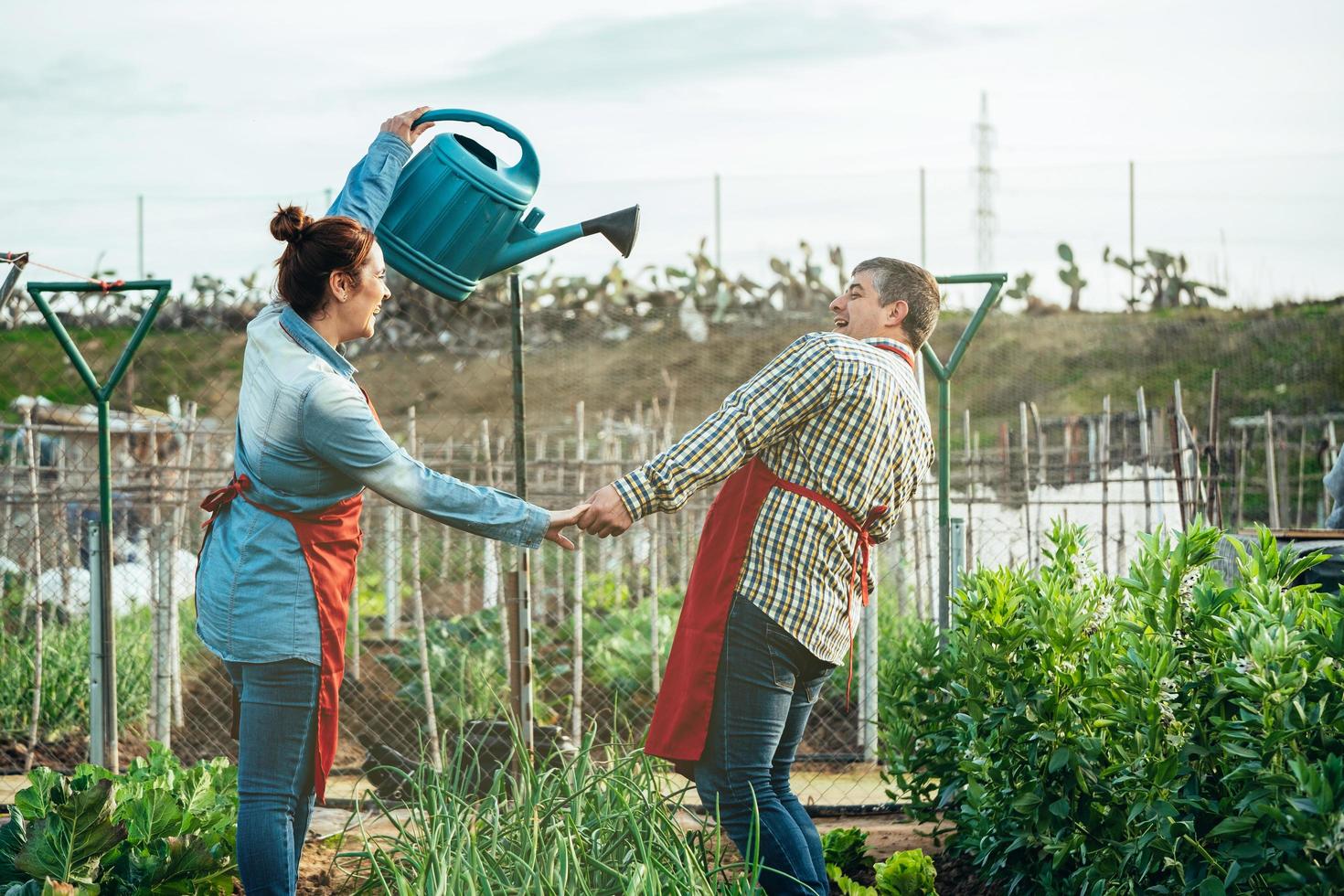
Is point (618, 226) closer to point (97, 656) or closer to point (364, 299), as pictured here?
point (364, 299)

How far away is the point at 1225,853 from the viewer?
5.48ft

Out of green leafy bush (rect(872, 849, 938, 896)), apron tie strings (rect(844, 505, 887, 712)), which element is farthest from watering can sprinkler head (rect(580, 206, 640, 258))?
green leafy bush (rect(872, 849, 938, 896))

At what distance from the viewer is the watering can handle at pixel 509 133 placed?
8.17 feet

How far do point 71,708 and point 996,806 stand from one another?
13.6 ft

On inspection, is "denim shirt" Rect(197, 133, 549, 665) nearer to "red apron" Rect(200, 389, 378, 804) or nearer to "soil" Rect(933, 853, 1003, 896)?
"red apron" Rect(200, 389, 378, 804)

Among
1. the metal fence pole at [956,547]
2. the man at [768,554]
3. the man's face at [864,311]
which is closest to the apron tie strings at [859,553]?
the man at [768,554]

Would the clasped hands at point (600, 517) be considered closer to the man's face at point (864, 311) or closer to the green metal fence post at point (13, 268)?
the man's face at point (864, 311)

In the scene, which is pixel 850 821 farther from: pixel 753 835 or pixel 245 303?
pixel 245 303

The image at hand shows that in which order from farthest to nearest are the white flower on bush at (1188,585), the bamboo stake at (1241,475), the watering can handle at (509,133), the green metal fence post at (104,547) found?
the bamboo stake at (1241,475)
the green metal fence post at (104,547)
the watering can handle at (509,133)
the white flower on bush at (1188,585)

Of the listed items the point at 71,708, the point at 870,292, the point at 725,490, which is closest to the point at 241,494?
the point at 725,490

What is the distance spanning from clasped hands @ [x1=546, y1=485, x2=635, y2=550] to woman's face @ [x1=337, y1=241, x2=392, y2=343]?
1.63 ft

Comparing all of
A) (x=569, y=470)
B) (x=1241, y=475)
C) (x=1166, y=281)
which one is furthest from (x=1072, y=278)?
(x=569, y=470)

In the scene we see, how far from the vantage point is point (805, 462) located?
2.23 m

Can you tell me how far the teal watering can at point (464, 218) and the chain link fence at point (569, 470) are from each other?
0.41m
